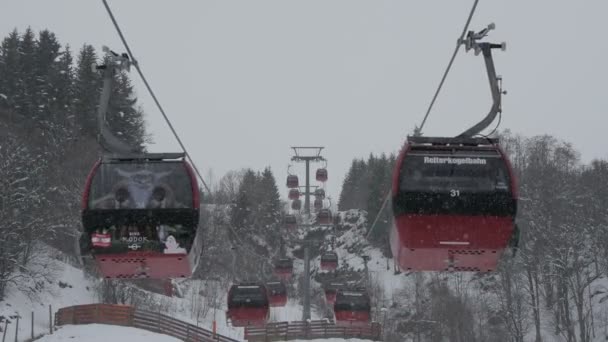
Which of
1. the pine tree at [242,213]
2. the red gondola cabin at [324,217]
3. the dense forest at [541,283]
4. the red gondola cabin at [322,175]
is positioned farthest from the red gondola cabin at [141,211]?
the pine tree at [242,213]

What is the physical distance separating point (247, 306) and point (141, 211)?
12.7 metres

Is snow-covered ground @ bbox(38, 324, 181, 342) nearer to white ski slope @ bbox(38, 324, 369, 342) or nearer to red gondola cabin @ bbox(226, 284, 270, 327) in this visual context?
white ski slope @ bbox(38, 324, 369, 342)

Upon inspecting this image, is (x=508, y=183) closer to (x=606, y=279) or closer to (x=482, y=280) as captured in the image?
(x=606, y=279)

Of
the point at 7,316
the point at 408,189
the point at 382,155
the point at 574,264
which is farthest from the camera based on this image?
the point at 382,155

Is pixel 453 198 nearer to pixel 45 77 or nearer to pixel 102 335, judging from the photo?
pixel 102 335

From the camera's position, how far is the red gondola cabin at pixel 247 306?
22.3 meters

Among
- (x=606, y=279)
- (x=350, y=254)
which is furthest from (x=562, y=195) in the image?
(x=350, y=254)

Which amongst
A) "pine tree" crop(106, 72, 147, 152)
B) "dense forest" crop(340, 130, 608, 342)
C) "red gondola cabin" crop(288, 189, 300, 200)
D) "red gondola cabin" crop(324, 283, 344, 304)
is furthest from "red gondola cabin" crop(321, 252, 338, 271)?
"pine tree" crop(106, 72, 147, 152)

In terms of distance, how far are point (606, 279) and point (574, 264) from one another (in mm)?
7639

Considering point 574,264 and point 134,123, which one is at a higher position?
point 134,123

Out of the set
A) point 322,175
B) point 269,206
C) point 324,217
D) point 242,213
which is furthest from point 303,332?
point 269,206

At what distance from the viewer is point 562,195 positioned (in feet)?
178

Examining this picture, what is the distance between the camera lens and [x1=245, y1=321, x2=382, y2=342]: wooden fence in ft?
128

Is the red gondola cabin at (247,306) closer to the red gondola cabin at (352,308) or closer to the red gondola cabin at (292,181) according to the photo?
the red gondola cabin at (352,308)
